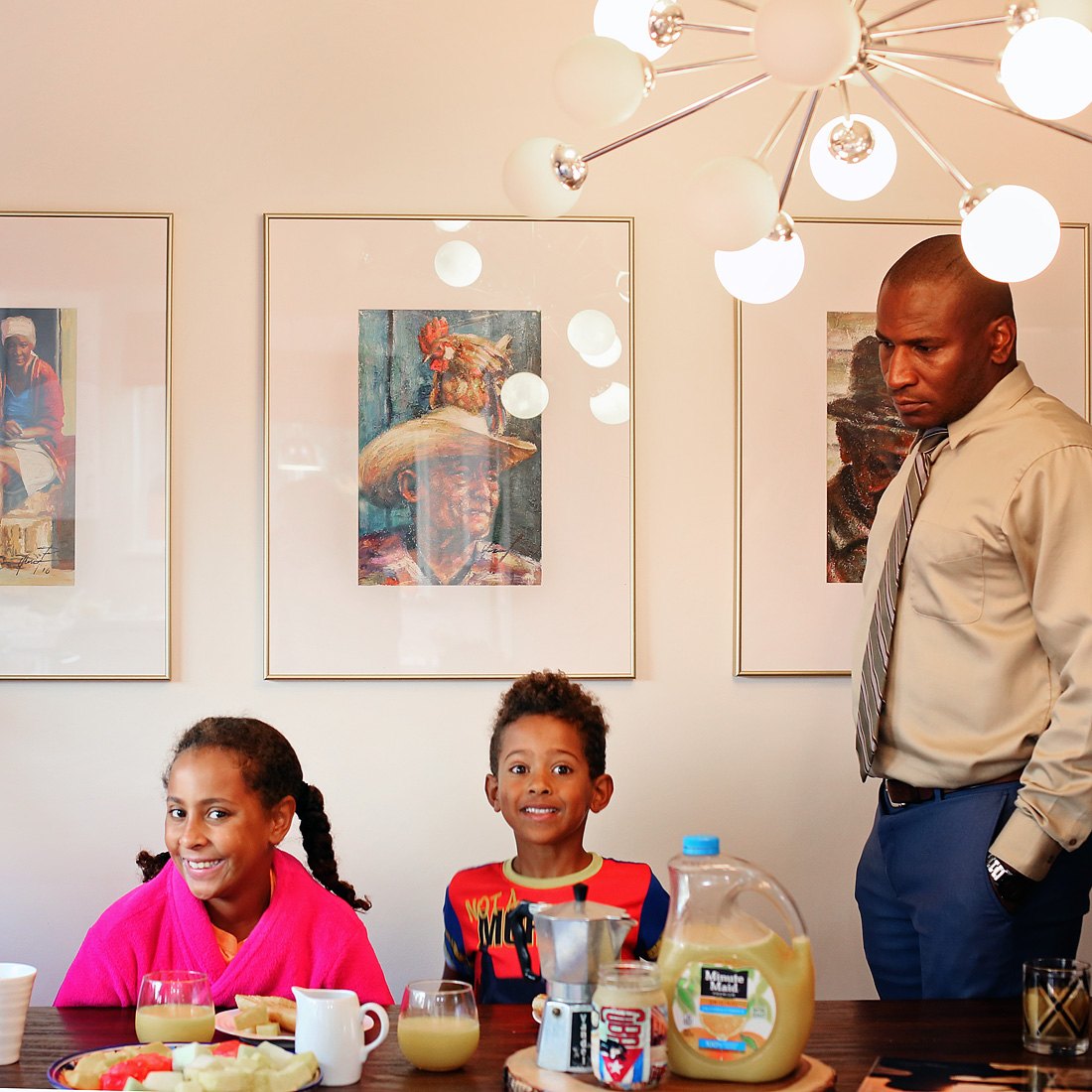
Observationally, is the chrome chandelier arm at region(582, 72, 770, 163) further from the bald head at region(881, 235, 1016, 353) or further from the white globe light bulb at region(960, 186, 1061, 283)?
the bald head at region(881, 235, 1016, 353)

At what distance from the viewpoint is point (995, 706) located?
1.89m

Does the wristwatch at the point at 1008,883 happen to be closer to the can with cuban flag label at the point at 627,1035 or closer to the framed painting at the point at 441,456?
the can with cuban flag label at the point at 627,1035

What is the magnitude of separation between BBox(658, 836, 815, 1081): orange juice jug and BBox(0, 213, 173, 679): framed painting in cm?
146

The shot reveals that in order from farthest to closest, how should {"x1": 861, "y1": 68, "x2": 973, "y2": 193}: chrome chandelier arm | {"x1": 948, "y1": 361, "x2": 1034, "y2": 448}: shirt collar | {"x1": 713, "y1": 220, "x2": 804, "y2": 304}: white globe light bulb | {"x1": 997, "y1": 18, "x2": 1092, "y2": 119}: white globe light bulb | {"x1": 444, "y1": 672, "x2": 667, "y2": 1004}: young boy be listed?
{"x1": 948, "y1": 361, "x2": 1034, "y2": 448}: shirt collar
{"x1": 444, "y1": 672, "x2": 667, "y2": 1004}: young boy
{"x1": 713, "y1": 220, "x2": 804, "y2": 304}: white globe light bulb
{"x1": 861, "y1": 68, "x2": 973, "y2": 193}: chrome chandelier arm
{"x1": 997, "y1": 18, "x2": 1092, "y2": 119}: white globe light bulb

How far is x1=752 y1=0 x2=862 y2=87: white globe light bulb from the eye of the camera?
1205mm

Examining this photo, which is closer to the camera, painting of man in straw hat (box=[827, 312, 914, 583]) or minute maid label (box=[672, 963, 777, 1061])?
minute maid label (box=[672, 963, 777, 1061])

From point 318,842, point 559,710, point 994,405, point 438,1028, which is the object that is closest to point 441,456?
point 559,710


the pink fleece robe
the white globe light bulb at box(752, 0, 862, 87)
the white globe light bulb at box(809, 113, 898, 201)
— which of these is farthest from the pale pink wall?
the white globe light bulb at box(752, 0, 862, 87)

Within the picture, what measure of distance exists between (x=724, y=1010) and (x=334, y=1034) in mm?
382

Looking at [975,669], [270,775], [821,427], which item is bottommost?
[270,775]

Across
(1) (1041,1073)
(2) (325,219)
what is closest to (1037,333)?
(2) (325,219)

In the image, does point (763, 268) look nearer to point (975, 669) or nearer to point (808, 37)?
point (808, 37)

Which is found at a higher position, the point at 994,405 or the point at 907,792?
the point at 994,405

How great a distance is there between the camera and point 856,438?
2541 mm
